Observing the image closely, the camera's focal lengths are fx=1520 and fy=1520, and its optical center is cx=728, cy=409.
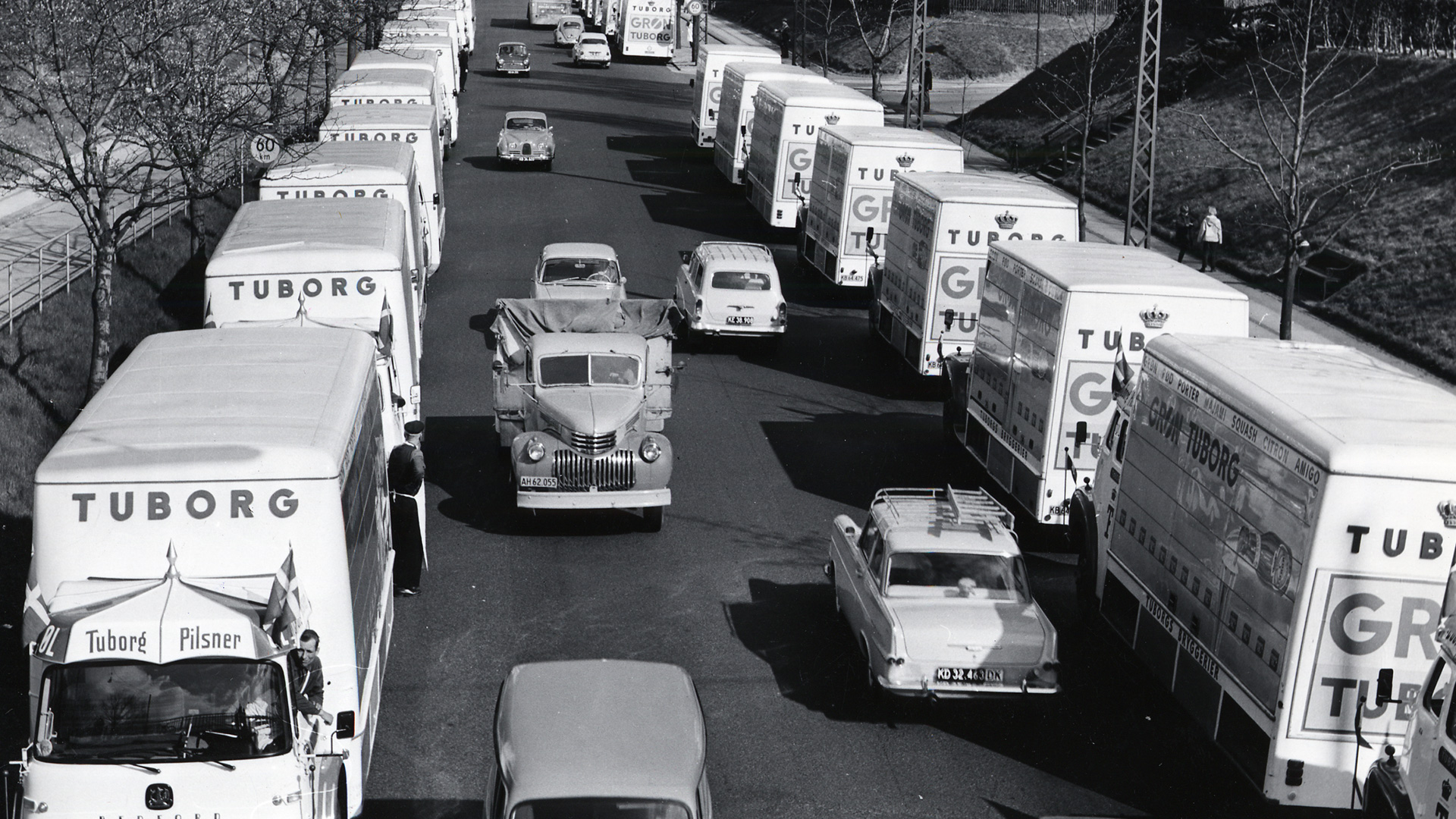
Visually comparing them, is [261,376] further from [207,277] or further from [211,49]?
[211,49]

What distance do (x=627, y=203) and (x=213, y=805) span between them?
33.5 m

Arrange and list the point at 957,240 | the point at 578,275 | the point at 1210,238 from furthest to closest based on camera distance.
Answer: the point at 1210,238
the point at 578,275
the point at 957,240

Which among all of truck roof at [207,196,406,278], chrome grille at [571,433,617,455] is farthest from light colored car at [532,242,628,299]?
chrome grille at [571,433,617,455]

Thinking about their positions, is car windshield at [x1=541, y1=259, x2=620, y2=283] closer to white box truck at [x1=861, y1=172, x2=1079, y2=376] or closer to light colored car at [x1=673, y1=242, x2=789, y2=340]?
light colored car at [x1=673, y1=242, x2=789, y2=340]

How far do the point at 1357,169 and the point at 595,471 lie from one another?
2261 cm

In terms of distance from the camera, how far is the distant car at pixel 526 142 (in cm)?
4616

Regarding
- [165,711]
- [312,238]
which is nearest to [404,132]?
[312,238]

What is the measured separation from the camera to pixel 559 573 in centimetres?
1780

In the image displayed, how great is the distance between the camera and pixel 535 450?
60.7ft

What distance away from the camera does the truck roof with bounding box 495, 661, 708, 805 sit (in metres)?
9.64

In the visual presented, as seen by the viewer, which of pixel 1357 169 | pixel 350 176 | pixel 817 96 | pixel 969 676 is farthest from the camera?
pixel 817 96

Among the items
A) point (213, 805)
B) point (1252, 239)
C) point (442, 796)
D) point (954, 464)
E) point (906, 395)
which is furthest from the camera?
point (1252, 239)

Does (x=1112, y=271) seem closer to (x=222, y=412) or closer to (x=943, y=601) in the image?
(x=943, y=601)

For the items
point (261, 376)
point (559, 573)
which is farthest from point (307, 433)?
point (559, 573)
